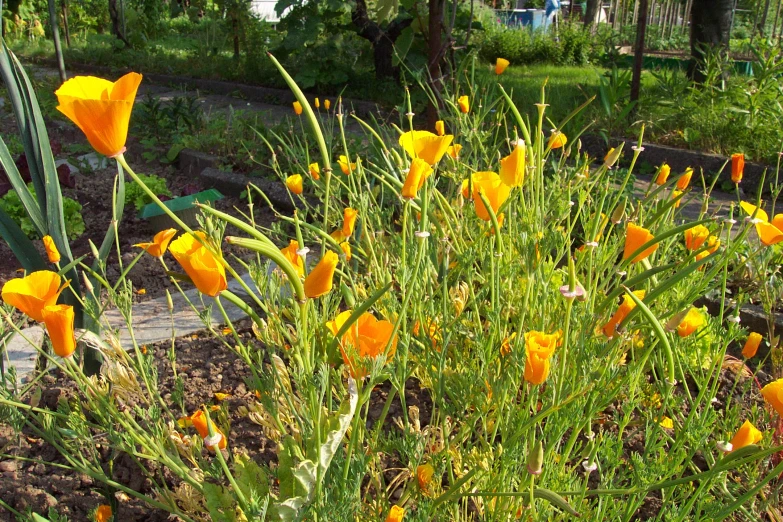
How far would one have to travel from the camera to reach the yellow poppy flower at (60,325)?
890 millimetres

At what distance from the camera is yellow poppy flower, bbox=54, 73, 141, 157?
83 cm

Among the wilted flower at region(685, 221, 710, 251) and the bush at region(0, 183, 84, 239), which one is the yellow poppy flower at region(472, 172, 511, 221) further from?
the bush at region(0, 183, 84, 239)

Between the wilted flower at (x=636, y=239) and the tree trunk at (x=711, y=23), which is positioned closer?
the wilted flower at (x=636, y=239)

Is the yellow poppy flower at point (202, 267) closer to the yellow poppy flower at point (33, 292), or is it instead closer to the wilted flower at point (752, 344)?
the yellow poppy flower at point (33, 292)

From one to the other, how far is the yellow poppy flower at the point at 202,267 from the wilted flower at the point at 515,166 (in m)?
0.50

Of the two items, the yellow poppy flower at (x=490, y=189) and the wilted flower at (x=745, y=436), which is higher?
the yellow poppy flower at (x=490, y=189)

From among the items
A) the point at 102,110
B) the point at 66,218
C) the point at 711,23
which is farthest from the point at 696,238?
the point at 711,23

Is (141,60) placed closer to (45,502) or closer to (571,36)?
(571,36)

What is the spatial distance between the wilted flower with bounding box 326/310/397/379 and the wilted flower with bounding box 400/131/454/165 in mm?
333

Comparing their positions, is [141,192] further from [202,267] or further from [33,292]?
[202,267]

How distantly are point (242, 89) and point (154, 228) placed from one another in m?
4.48

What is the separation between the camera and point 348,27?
22.1 feet

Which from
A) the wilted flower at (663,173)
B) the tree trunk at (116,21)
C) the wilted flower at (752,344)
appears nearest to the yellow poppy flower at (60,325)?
the wilted flower at (752,344)

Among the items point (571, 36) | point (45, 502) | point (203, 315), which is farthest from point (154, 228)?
point (571, 36)
